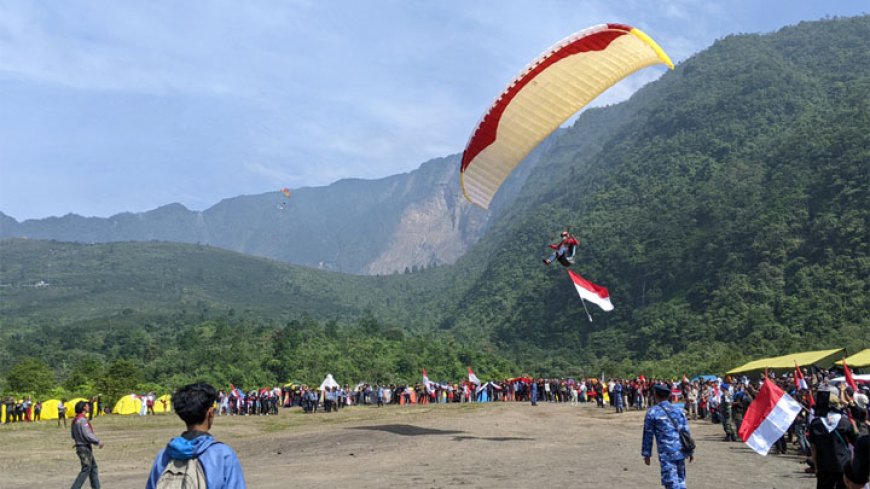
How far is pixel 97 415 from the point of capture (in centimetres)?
3994

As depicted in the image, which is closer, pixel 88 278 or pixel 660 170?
pixel 660 170

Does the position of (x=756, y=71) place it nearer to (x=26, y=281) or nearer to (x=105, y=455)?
(x=105, y=455)

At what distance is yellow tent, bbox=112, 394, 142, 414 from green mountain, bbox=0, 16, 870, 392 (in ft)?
46.0

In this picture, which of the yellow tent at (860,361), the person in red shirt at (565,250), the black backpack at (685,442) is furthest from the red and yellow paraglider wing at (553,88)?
the yellow tent at (860,361)

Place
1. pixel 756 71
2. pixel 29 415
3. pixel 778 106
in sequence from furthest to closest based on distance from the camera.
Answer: pixel 756 71 < pixel 778 106 < pixel 29 415

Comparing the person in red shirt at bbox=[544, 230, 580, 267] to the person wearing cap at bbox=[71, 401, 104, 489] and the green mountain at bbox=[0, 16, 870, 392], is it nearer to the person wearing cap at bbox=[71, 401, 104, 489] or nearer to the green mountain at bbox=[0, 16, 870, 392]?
the person wearing cap at bbox=[71, 401, 104, 489]

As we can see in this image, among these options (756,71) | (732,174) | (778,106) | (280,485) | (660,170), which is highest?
(756,71)

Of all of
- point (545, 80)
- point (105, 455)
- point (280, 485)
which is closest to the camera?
point (280, 485)

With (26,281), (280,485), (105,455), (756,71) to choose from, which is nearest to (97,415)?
(105,455)

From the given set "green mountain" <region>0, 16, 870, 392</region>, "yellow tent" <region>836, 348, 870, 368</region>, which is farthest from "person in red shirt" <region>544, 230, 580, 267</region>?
"green mountain" <region>0, 16, 870, 392</region>

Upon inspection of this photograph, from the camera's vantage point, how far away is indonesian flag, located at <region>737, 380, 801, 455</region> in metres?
11.8

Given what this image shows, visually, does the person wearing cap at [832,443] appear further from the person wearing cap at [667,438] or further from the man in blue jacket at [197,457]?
the man in blue jacket at [197,457]

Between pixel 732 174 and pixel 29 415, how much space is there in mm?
71410

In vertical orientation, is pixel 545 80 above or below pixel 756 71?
below
